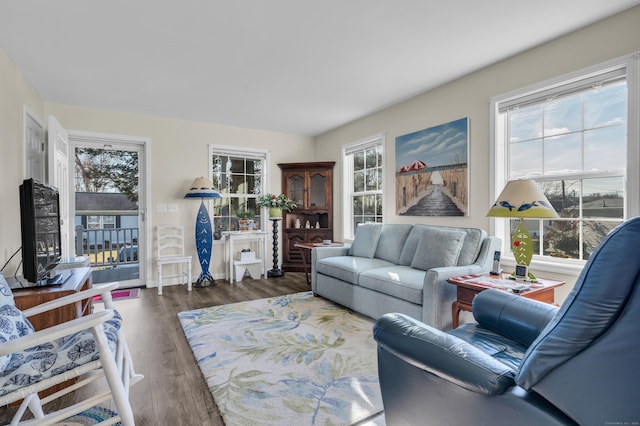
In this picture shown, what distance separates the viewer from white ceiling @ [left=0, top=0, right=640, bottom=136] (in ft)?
7.27

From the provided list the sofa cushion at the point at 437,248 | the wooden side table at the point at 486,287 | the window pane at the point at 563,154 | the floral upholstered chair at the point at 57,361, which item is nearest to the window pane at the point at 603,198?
the window pane at the point at 563,154

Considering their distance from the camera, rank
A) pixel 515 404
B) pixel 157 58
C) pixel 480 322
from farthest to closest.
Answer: pixel 157 58 → pixel 480 322 → pixel 515 404

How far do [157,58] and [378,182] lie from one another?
310 centimetres

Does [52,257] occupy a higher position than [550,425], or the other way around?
[52,257]

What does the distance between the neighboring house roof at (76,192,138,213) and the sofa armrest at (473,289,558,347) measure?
517 cm

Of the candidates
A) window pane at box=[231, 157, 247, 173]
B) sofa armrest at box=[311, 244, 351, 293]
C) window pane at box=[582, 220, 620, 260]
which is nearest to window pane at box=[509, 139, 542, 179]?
window pane at box=[582, 220, 620, 260]

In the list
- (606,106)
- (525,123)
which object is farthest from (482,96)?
(606,106)

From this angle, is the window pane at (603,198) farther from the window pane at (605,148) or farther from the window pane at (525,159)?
the window pane at (525,159)

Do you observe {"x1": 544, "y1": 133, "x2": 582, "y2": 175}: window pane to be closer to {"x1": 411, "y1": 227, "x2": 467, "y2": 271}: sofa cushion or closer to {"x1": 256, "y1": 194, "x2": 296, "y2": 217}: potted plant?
{"x1": 411, "y1": 227, "x2": 467, "y2": 271}: sofa cushion

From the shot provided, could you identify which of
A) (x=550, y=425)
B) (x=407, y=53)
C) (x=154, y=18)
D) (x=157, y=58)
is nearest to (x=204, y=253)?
(x=157, y=58)

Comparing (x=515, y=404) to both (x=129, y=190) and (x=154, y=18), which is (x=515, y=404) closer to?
(x=154, y=18)

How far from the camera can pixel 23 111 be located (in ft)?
10.4

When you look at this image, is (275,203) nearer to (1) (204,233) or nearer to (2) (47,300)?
(1) (204,233)

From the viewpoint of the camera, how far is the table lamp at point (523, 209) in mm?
2270
